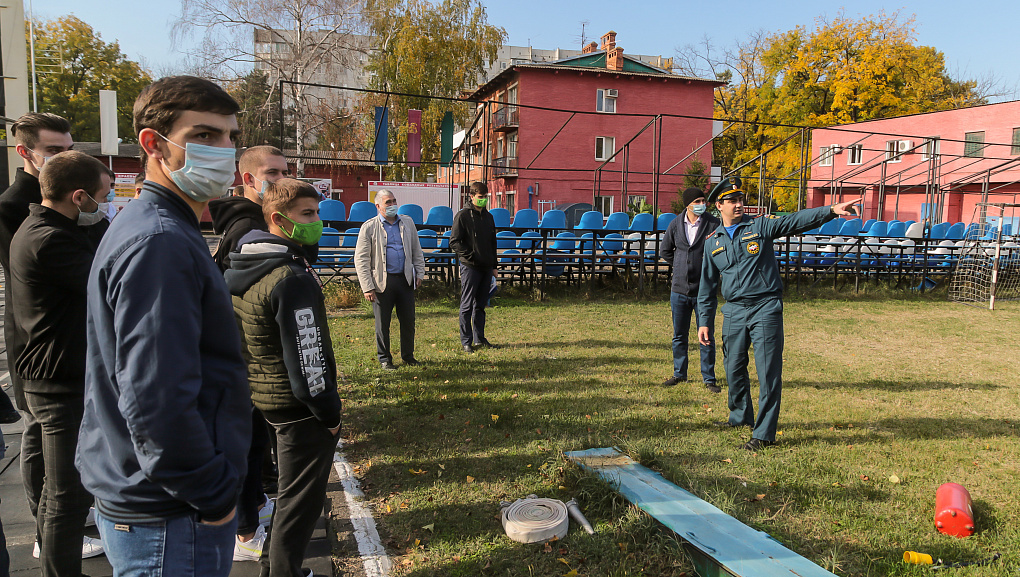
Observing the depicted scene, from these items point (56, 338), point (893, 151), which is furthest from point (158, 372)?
point (893, 151)

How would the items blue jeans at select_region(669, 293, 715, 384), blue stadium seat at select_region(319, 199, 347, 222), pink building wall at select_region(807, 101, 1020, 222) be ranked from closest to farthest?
blue jeans at select_region(669, 293, 715, 384) → blue stadium seat at select_region(319, 199, 347, 222) → pink building wall at select_region(807, 101, 1020, 222)

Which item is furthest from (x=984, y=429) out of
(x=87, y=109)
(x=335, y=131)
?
(x=87, y=109)

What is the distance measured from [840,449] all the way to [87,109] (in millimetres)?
48172

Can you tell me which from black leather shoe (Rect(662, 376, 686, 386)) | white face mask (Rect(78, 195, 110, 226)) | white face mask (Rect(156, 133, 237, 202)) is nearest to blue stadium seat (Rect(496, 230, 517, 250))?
black leather shoe (Rect(662, 376, 686, 386))

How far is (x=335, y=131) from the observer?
93.8ft

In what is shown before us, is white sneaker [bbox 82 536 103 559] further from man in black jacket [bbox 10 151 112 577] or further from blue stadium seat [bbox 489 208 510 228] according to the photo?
blue stadium seat [bbox 489 208 510 228]

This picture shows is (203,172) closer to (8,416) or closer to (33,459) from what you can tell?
(8,416)

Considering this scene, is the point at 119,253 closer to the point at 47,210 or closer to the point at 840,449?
the point at 47,210

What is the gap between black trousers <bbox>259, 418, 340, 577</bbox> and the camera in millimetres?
2570

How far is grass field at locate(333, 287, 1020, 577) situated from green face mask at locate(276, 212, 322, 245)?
1719mm

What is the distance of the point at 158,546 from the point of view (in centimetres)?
147

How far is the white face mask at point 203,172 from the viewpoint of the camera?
1562 mm

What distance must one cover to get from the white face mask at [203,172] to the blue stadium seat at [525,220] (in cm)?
1139

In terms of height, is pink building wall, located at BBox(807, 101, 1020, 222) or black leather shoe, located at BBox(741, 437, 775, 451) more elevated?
pink building wall, located at BBox(807, 101, 1020, 222)
